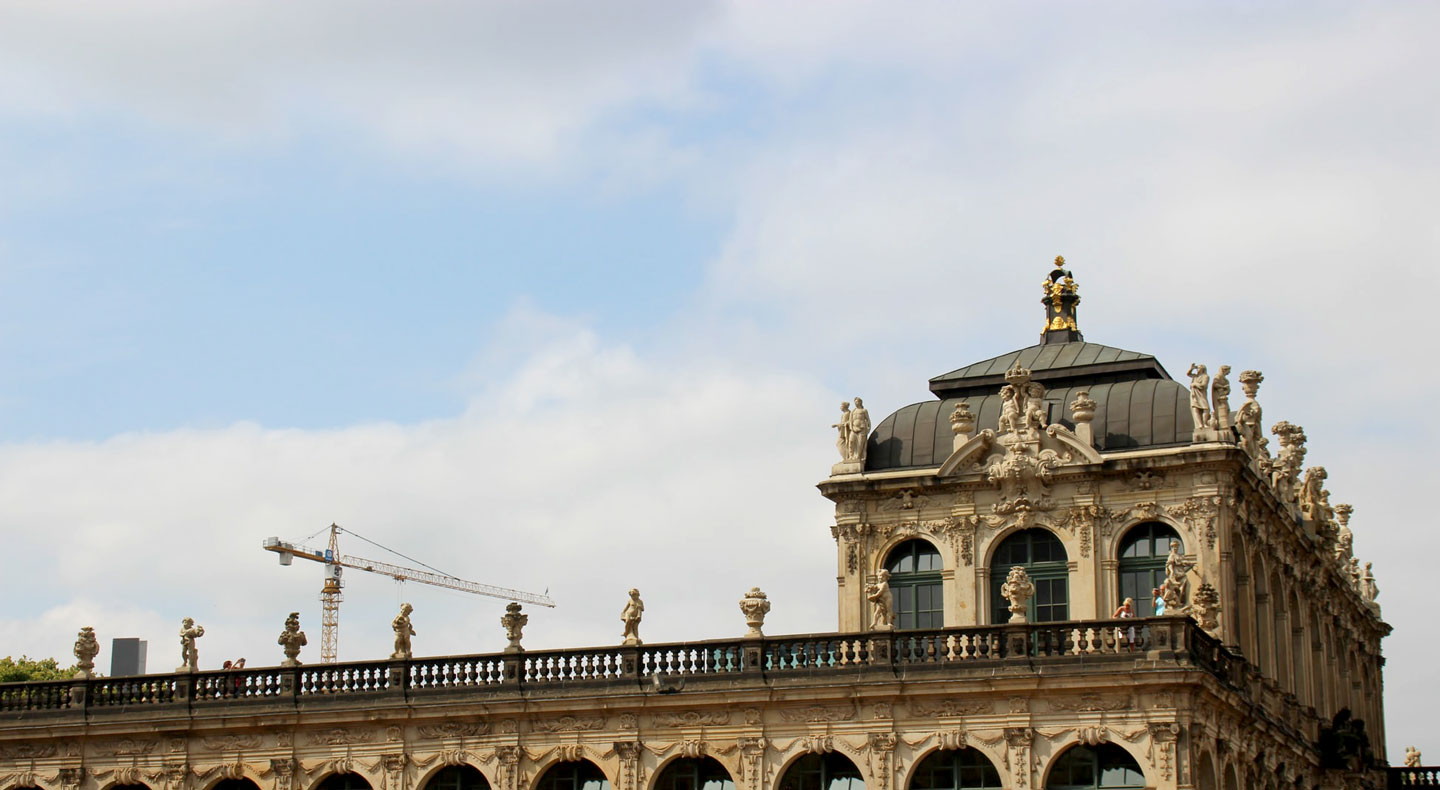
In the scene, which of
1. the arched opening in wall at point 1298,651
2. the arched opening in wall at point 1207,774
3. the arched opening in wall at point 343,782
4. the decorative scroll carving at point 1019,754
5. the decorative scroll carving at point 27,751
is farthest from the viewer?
the arched opening in wall at point 1298,651

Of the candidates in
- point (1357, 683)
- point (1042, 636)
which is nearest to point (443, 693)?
point (1042, 636)

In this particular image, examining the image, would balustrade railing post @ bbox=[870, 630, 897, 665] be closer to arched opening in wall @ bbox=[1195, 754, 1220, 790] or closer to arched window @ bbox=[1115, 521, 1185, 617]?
arched opening in wall @ bbox=[1195, 754, 1220, 790]

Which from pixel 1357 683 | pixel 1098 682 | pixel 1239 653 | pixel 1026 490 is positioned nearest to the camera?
pixel 1098 682

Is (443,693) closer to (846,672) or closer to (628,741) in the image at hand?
(628,741)

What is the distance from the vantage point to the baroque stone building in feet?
134

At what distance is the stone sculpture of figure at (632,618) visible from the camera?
44.0m

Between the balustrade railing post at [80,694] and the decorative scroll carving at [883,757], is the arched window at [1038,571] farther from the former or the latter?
the balustrade railing post at [80,694]

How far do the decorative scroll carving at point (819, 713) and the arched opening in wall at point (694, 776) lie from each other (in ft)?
5.66

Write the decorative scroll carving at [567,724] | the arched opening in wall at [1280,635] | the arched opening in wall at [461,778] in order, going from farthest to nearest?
the arched opening in wall at [1280,635] < the arched opening in wall at [461,778] < the decorative scroll carving at [567,724]

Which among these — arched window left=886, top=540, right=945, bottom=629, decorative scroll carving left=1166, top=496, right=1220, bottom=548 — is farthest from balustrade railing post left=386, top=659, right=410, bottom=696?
decorative scroll carving left=1166, top=496, right=1220, bottom=548

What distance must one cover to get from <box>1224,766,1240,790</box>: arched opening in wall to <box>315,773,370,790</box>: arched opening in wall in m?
16.9

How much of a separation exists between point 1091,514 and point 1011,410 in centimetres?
298

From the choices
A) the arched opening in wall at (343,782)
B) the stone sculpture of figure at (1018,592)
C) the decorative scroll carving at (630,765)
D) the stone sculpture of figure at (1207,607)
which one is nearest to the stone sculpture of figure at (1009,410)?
the stone sculpture of figure at (1207,607)

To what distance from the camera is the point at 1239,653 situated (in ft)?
153
